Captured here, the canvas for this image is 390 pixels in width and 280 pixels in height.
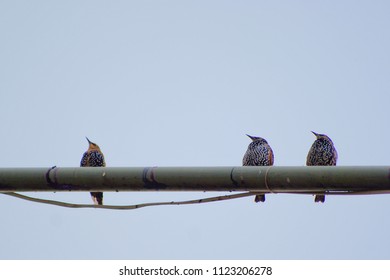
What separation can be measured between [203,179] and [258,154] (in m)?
5.59

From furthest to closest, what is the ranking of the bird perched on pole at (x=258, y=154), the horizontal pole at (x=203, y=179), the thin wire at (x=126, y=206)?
Answer: the bird perched on pole at (x=258, y=154) < the thin wire at (x=126, y=206) < the horizontal pole at (x=203, y=179)

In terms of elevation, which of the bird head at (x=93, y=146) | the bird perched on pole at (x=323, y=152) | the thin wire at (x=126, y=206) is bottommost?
the thin wire at (x=126, y=206)

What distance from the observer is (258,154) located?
8.56 metres

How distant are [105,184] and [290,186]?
2.53 feet

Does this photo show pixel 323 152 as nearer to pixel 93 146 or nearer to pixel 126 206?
pixel 93 146

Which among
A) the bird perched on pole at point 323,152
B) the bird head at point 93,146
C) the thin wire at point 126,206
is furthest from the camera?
the bird head at point 93,146

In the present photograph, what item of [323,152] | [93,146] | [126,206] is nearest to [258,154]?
[323,152]

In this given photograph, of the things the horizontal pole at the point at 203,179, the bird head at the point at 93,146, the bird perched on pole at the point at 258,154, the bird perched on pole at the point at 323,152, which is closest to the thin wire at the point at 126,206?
the horizontal pole at the point at 203,179

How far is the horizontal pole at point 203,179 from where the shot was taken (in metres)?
2.84

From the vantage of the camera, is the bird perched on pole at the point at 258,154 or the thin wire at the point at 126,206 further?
the bird perched on pole at the point at 258,154

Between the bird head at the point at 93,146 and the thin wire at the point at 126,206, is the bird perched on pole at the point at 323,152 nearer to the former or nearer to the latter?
the bird head at the point at 93,146

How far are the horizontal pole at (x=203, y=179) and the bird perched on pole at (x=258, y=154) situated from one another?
551cm

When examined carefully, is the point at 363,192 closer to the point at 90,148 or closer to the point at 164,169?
the point at 164,169

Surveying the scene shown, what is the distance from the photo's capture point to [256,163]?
854 centimetres
